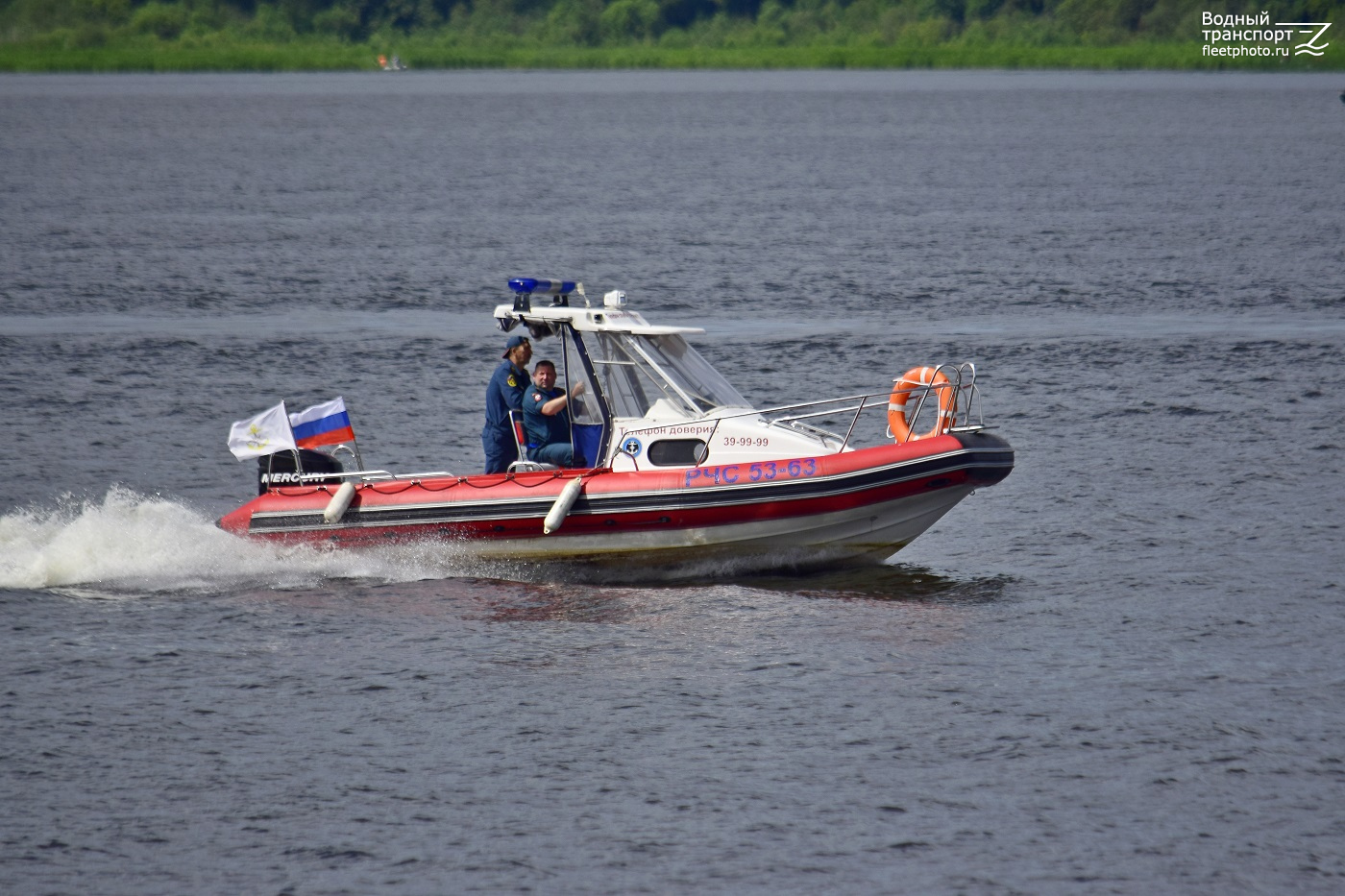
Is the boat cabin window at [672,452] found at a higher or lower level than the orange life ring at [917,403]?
lower

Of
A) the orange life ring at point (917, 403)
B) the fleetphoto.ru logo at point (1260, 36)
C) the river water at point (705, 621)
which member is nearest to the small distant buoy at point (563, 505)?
the river water at point (705, 621)

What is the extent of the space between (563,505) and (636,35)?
333ft

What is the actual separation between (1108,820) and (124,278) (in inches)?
1057

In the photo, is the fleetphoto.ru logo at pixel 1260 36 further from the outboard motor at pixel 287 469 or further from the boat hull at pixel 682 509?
the outboard motor at pixel 287 469

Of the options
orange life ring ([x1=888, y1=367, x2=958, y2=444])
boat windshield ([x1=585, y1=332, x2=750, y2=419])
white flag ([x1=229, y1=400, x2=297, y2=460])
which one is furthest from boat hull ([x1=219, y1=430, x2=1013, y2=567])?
boat windshield ([x1=585, y1=332, x2=750, y2=419])

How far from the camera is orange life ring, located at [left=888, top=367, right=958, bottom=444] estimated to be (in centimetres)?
1398

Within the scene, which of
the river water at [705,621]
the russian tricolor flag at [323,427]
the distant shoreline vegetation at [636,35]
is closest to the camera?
the river water at [705,621]

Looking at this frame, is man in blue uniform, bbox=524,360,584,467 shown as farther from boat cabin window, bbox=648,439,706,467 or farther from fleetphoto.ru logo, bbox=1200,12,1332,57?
fleetphoto.ru logo, bbox=1200,12,1332,57

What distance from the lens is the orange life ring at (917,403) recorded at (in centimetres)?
1398

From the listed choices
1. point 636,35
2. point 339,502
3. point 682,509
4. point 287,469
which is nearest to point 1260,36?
point 636,35

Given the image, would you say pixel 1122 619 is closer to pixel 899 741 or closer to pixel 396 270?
pixel 899 741

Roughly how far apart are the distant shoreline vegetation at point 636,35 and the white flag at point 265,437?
271ft

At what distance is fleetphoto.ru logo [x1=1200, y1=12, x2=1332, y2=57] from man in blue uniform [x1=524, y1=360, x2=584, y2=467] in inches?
3382

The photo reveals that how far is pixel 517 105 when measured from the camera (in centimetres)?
9112
